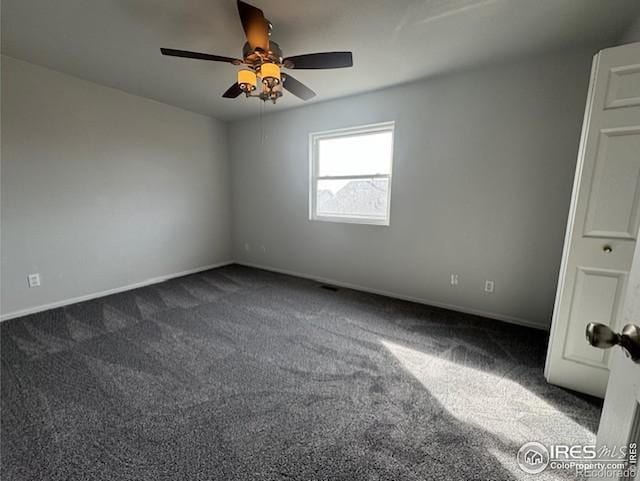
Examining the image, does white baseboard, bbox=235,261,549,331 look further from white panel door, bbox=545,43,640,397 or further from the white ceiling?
the white ceiling

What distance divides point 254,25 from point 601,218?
2.38m

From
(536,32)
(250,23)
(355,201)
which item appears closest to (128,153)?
(250,23)

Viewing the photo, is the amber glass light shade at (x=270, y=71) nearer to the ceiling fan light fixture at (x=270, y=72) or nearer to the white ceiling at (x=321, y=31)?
the ceiling fan light fixture at (x=270, y=72)

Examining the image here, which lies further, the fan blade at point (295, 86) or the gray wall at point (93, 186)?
the gray wall at point (93, 186)

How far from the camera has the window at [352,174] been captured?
3.34m

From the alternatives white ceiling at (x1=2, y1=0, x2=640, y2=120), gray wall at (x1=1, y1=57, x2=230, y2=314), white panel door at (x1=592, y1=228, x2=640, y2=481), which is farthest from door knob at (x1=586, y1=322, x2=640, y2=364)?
gray wall at (x1=1, y1=57, x2=230, y2=314)

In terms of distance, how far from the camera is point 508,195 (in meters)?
2.58

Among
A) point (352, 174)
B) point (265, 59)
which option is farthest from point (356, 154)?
point (265, 59)

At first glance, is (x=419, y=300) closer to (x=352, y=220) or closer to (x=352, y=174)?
(x=352, y=220)

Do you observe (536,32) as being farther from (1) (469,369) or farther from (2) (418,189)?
(1) (469,369)

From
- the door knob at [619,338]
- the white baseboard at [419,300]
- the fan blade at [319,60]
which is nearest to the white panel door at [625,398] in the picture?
the door knob at [619,338]

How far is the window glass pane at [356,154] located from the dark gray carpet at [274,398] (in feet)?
6.07

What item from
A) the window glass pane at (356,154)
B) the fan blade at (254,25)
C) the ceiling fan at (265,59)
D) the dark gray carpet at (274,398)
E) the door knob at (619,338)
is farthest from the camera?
the window glass pane at (356,154)

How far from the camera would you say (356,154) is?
3.54m
